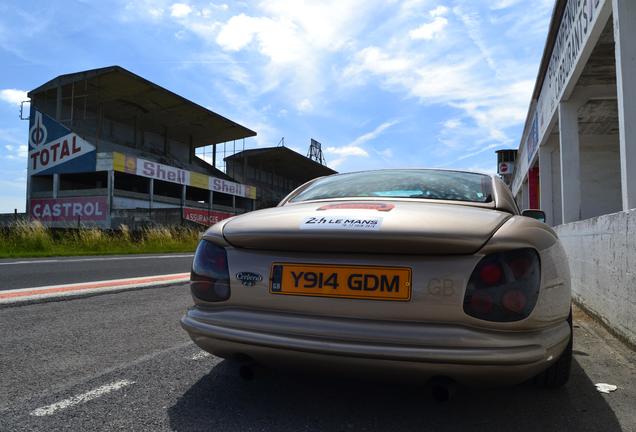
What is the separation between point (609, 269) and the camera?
419 cm

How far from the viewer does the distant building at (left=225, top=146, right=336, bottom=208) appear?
50.0 m

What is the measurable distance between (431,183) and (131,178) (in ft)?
125

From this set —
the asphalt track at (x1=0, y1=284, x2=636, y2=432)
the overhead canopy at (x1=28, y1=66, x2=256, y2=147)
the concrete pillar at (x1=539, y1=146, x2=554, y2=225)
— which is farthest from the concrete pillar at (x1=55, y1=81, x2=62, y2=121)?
the asphalt track at (x1=0, y1=284, x2=636, y2=432)

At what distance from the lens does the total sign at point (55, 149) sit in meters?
30.7

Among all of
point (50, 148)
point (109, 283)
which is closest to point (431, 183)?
point (109, 283)

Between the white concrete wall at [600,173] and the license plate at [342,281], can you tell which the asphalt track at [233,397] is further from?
the white concrete wall at [600,173]

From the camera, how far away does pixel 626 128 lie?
5523 millimetres

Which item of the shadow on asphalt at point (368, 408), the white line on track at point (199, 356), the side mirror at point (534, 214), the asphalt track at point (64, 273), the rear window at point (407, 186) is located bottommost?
the shadow on asphalt at point (368, 408)

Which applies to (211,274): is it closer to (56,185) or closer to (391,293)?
(391,293)

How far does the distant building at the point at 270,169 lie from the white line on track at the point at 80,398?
4348 centimetres

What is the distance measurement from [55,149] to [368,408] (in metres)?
34.8

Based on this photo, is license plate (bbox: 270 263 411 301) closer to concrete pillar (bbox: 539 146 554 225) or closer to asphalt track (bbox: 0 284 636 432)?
asphalt track (bbox: 0 284 636 432)

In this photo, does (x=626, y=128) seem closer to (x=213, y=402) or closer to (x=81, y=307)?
(x=213, y=402)

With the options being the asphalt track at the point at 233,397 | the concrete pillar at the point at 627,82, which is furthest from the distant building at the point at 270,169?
the asphalt track at the point at 233,397
